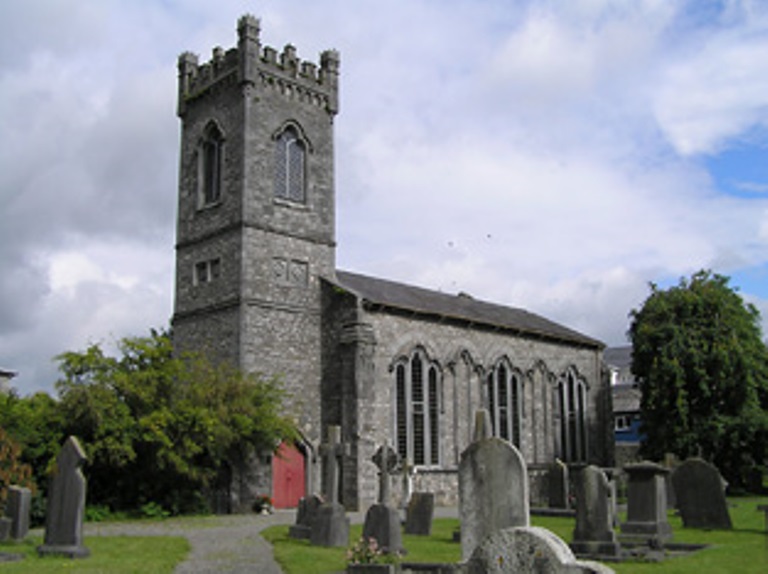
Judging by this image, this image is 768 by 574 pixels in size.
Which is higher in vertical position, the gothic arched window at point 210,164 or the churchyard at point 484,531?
the gothic arched window at point 210,164

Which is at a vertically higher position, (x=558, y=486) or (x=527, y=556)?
(x=527, y=556)

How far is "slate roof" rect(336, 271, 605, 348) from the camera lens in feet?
94.7

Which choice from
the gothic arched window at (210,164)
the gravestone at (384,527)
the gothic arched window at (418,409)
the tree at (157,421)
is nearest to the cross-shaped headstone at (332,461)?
the gravestone at (384,527)

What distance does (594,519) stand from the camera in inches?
549

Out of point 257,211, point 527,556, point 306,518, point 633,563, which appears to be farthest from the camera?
point 257,211

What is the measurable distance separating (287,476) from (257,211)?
345 inches

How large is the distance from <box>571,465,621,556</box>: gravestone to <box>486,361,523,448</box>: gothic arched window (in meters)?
16.8

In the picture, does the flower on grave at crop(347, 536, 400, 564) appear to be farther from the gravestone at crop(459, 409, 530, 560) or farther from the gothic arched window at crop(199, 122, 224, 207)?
the gothic arched window at crop(199, 122, 224, 207)

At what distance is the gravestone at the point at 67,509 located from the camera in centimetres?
1332

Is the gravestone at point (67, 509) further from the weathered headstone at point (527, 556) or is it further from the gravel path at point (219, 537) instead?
the weathered headstone at point (527, 556)

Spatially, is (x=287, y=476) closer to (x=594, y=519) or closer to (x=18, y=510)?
(x=18, y=510)

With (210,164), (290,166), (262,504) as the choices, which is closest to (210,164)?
(210,164)

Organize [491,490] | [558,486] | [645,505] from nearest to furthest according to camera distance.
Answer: [491,490] → [645,505] → [558,486]

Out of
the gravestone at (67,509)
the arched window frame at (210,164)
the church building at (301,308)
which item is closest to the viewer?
the gravestone at (67,509)
